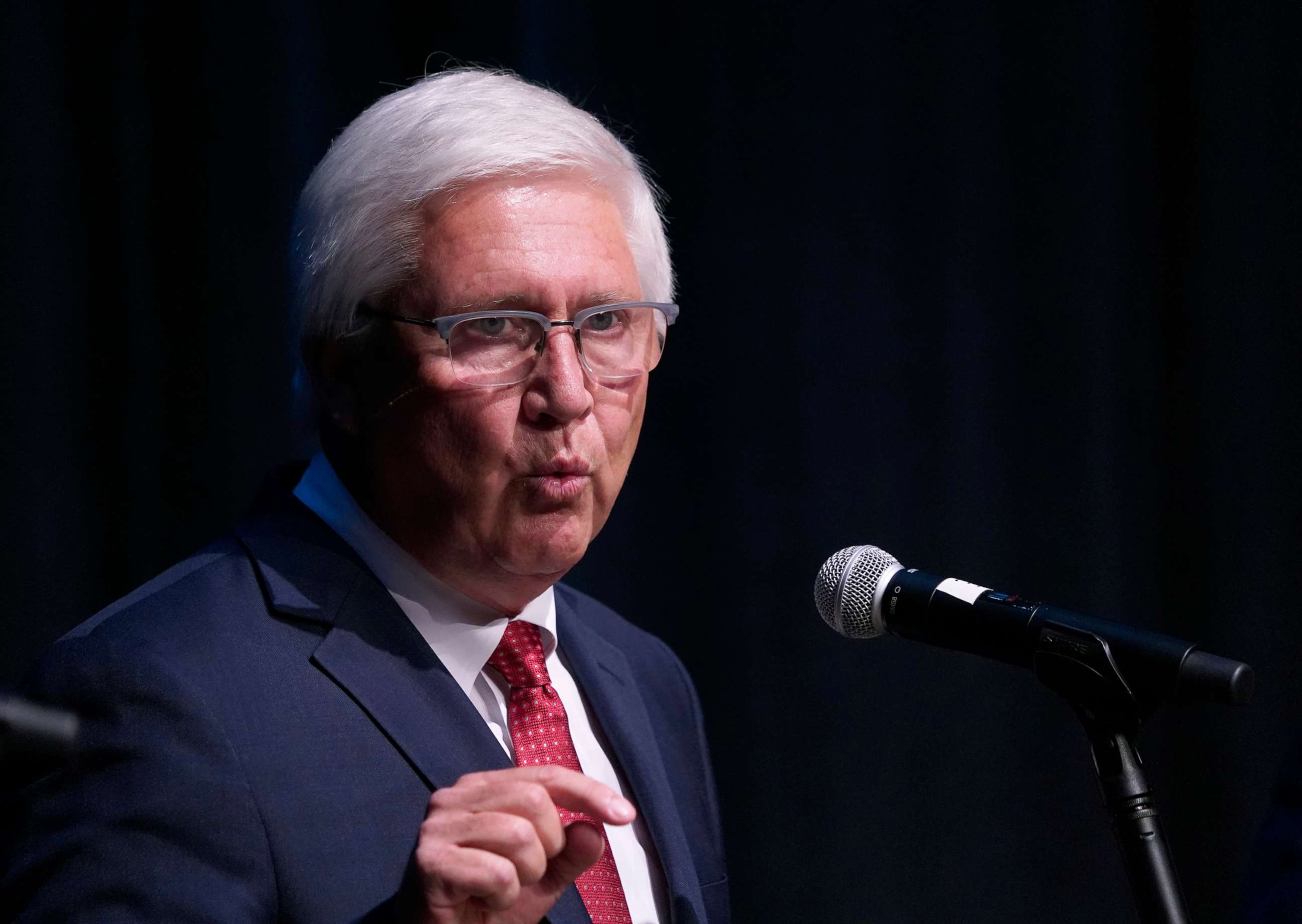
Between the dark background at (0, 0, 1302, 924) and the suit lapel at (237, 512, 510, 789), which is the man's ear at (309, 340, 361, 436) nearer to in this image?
the suit lapel at (237, 512, 510, 789)

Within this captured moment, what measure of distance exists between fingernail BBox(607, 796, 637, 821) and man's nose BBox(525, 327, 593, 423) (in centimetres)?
65

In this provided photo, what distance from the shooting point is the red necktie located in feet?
5.27

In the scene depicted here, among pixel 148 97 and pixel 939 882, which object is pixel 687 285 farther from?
pixel 939 882

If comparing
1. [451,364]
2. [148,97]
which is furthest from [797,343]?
[148,97]

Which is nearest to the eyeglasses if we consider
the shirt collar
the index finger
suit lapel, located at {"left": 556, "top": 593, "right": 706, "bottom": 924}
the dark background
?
the shirt collar

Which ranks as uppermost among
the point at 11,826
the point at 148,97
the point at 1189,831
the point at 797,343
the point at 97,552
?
the point at 148,97

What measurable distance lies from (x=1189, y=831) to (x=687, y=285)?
5.11ft

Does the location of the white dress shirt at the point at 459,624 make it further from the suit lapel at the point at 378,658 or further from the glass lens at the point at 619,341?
the glass lens at the point at 619,341

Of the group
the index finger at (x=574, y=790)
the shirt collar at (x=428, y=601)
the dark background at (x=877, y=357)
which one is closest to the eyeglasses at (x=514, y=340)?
the shirt collar at (x=428, y=601)

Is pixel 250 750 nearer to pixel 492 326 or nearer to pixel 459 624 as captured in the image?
pixel 459 624

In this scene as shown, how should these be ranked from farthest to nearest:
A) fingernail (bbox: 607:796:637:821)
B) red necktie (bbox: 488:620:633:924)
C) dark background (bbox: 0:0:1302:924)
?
dark background (bbox: 0:0:1302:924)
red necktie (bbox: 488:620:633:924)
fingernail (bbox: 607:796:637:821)

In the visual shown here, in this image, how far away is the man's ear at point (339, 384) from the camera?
66.9 inches

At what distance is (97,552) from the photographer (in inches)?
93.9

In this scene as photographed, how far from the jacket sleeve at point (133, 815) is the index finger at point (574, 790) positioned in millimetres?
358
